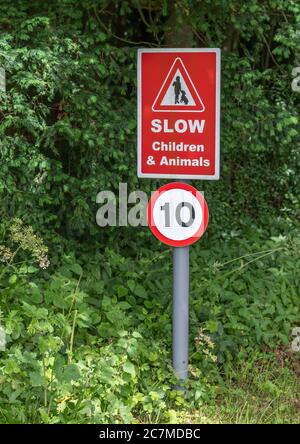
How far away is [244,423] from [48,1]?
3.81 metres

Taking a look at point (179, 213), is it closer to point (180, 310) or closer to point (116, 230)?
point (180, 310)

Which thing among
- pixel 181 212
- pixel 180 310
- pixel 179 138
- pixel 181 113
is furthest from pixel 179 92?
pixel 180 310

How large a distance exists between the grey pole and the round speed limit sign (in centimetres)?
8

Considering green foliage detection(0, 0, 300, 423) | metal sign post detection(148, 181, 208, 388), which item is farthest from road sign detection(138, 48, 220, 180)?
green foliage detection(0, 0, 300, 423)

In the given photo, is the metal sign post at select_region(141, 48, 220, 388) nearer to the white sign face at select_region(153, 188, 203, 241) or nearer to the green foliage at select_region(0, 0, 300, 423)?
the white sign face at select_region(153, 188, 203, 241)

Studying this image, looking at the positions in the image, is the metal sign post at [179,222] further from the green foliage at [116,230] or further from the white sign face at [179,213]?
the green foliage at [116,230]

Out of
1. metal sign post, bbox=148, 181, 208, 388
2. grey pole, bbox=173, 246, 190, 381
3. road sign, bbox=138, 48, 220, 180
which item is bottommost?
grey pole, bbox=173, 246, 190, 381

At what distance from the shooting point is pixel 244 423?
4969 millimetres

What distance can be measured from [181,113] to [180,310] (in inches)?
48.4

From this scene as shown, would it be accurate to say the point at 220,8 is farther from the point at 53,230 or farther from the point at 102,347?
the point at 102,347

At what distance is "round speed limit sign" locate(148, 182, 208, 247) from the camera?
5.02m

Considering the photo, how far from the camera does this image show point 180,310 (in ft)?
16.8

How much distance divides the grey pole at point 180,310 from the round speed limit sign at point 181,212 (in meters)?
0.08
